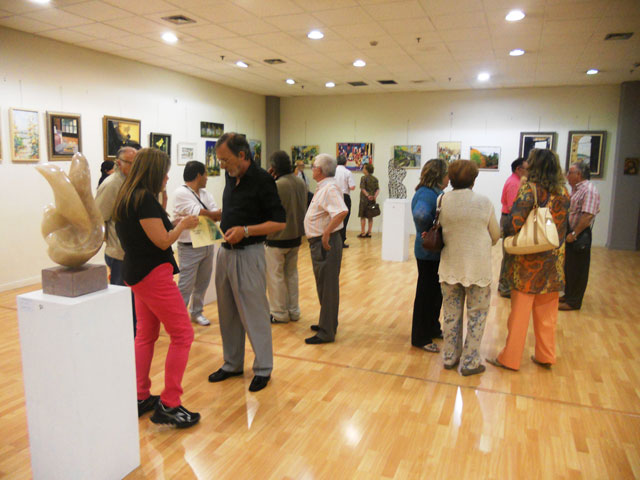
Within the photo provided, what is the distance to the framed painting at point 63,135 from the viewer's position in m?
6.87

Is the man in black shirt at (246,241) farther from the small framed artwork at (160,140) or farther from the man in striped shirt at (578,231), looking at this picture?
the small framed artwork at (160,140)

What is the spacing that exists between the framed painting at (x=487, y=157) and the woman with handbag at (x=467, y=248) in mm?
8234

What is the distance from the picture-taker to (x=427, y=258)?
4.02 meters

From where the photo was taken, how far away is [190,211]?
429cm

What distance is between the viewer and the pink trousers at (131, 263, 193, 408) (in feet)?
8.77

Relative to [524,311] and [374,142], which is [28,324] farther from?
[374,142]

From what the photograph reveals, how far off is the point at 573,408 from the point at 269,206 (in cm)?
245

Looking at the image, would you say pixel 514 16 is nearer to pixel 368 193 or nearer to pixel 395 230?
pixel 395 230

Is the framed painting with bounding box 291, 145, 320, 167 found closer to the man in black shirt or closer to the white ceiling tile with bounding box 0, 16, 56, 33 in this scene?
the white ceiling tile with bounding box 0, 16, 56, 33

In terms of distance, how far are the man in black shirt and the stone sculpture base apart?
0.98m

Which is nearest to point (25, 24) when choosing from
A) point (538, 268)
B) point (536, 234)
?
point (536, 234)

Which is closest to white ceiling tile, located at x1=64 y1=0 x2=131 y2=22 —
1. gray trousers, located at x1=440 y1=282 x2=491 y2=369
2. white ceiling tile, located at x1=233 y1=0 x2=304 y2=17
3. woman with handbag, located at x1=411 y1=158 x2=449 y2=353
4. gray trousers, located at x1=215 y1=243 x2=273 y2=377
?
white ceiling tile, located at x1=233 y1=0 x2=304 y2=17

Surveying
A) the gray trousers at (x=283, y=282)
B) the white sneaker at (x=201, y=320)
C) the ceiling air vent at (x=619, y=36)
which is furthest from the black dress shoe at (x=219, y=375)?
the ceiling air vent at (x=619, y=36)

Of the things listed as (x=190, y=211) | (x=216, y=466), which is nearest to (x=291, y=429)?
(x=216, y=466)
